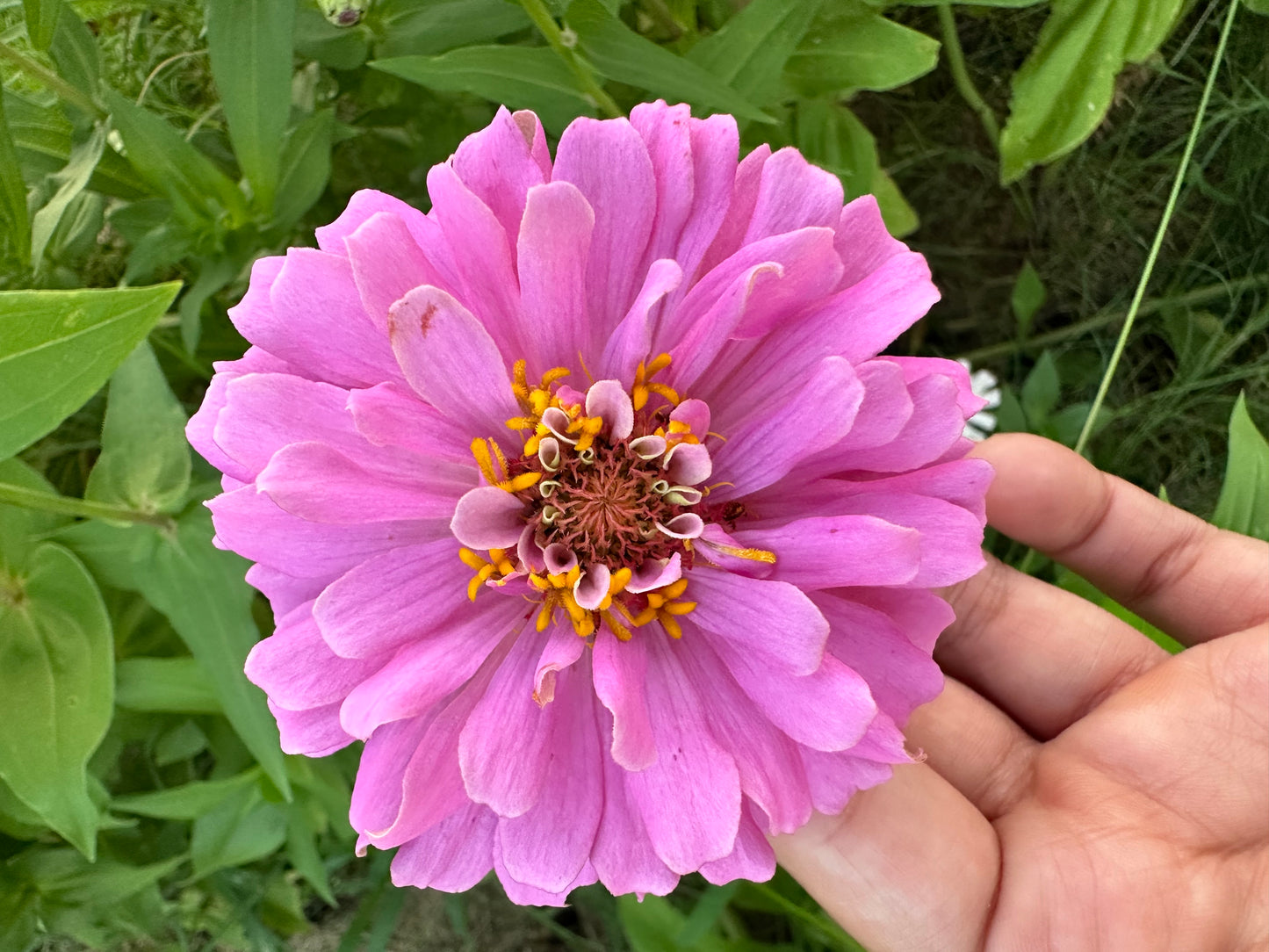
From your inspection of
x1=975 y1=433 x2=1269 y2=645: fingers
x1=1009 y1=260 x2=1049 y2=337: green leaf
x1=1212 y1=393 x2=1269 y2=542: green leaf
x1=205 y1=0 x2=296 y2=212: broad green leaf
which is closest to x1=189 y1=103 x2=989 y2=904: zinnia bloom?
x1=205 y1=0 x2=296 y2=212: broad green leaf

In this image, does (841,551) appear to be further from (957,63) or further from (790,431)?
(957,63)

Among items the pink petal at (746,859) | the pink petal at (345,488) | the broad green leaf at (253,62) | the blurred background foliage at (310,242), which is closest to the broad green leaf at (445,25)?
the blurred background foliage at (310,242)

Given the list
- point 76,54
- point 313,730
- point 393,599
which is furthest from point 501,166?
point 76,54

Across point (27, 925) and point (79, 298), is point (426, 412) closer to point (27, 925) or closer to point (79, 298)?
point (79, 298)

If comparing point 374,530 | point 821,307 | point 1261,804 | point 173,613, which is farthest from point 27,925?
point 1261,804

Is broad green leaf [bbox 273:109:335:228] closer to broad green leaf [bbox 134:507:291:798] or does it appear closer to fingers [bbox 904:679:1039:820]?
broad green leaf [bbox 134:507:291:798]

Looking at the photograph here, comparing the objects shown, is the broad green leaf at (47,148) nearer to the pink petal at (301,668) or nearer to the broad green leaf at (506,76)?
the broad green leaf at (506,76)
